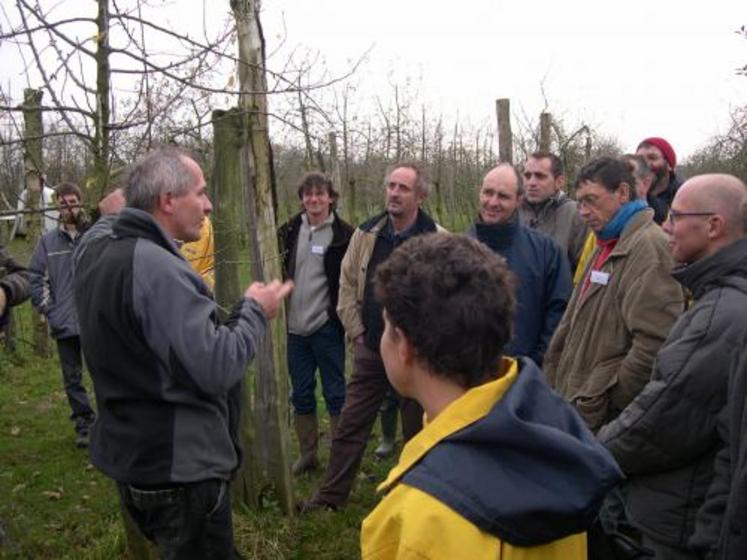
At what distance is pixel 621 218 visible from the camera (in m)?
3.28

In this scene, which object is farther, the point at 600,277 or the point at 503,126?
the point at 503,126

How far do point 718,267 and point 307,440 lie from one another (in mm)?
3376

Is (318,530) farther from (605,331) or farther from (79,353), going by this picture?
(79,353)

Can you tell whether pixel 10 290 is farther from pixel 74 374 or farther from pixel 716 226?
pixel 74 374

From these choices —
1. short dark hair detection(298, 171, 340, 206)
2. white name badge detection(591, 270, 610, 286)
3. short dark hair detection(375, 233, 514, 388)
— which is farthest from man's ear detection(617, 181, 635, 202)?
short dark hair detection(298, 171, 340, 206)

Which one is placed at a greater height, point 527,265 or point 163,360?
point 527,265

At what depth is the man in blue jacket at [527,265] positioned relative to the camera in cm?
389

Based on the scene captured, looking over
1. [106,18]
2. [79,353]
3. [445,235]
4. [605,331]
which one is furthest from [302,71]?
[79,353]

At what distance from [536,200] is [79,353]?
3969 millimetres

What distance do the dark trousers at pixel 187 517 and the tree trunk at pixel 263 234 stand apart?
1.45m

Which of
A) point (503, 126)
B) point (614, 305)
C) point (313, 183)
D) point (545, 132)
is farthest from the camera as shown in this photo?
point (545, 132)

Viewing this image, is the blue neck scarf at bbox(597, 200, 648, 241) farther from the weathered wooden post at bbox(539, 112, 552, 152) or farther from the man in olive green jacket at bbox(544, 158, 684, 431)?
the weathered wooden post at bbox(539, 112, 552, 152)

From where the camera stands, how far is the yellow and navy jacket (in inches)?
48.1

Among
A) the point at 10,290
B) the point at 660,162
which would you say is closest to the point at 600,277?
the point at 660,162
